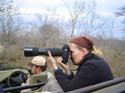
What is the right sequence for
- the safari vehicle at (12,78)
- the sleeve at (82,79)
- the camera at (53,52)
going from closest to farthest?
the sleeve at (82,79) < the camera at (53,52) < the safari vehicle at (12,78)

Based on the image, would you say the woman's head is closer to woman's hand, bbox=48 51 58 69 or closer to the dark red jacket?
the dark red jacket

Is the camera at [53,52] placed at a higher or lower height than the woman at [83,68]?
higher

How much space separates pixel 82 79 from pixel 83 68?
0.11m

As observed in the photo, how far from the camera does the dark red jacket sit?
12.2 ft

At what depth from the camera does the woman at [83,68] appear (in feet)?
12.2

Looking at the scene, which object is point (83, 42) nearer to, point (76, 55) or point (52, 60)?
point (76, 55)

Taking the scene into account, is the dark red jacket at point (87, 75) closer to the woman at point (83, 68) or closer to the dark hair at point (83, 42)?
the woman at point (83, 68)

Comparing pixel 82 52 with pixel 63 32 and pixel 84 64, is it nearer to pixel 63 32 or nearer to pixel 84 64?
pixel 84 64

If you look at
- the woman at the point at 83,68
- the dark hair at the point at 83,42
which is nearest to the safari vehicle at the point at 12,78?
the woman at the point at 83,68

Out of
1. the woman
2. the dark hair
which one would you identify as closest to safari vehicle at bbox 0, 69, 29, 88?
the woman

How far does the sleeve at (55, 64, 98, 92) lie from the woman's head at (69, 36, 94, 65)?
0.46ft

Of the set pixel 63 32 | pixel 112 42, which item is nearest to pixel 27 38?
pixel 63 32

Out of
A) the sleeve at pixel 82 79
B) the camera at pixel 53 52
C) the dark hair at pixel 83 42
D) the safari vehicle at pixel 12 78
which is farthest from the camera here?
the safari vehicle at pixel 12 78

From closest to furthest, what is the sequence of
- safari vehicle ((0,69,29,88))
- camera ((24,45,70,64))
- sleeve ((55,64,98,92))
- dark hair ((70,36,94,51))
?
1. sleeve ((55,64,98,92))
2. camera ((24,45,70,64))
3. dark hair ((70,36,94,51))
4. safari vehicle ((0,69,29,88))
